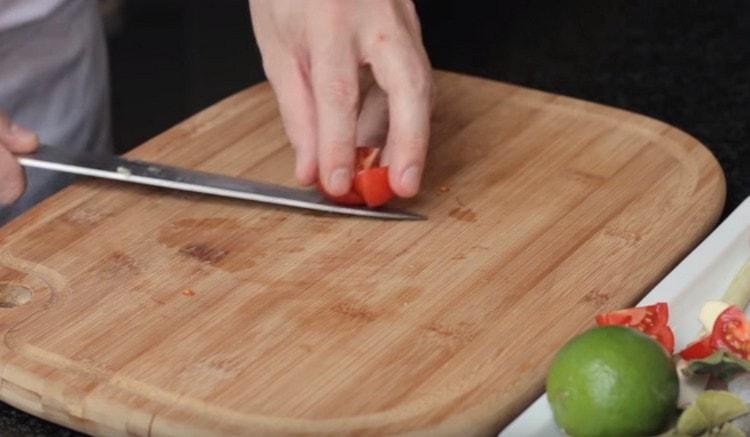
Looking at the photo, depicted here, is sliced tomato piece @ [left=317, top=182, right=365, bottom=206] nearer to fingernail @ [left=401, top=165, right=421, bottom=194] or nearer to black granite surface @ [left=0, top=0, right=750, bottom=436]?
fingernail @ [left=401, top=165, right=421, bottom=194]

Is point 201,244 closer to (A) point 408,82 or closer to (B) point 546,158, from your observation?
(A) point 408,82

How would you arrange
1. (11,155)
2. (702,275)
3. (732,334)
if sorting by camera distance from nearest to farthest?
(732,334)
(702,275)
(11,155)

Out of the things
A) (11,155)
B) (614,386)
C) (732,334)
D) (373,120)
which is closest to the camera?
(614,386)

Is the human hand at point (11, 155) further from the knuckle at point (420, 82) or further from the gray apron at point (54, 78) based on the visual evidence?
the knuckle at point (420, 82)

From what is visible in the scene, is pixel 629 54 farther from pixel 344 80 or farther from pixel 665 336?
pixel 665 336

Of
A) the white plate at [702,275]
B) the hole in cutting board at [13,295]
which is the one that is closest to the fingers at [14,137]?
the hole in cutting board at [13,295]

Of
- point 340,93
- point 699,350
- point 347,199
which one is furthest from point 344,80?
point 699,350

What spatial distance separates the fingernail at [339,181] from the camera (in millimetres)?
1324

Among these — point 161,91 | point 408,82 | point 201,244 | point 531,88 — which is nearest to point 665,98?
point 531,88

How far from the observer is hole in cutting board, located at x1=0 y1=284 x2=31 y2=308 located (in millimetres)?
1276

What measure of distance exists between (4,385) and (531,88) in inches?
29.6

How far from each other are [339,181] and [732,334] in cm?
40

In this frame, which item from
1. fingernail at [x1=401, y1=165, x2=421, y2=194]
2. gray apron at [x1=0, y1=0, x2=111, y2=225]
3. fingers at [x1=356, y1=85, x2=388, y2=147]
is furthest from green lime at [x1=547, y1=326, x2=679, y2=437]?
gray apron at [x1=0, y1=0, x2=111, y2=225]

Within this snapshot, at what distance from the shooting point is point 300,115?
4.53 ft
